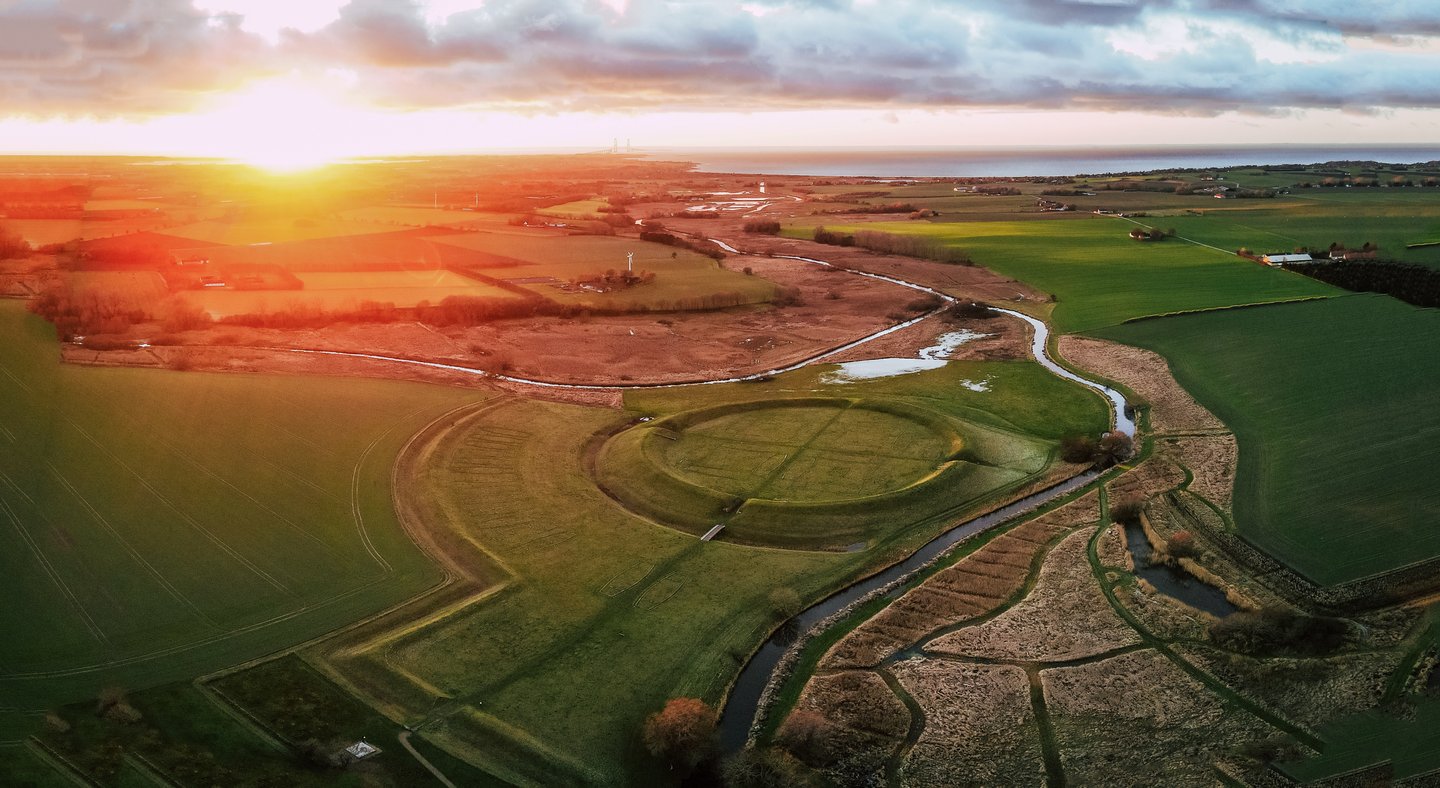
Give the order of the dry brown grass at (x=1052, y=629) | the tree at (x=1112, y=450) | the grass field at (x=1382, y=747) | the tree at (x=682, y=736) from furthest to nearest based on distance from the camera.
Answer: the tree at (x=1112, y=450), the dry brown grass at (x=1052, y=629), the tree at (x=682, y=736), the grass field at (x=1382, y=747)

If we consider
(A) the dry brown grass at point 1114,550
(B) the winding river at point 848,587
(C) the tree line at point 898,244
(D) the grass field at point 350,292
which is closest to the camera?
(B) the winding river at point 848,587

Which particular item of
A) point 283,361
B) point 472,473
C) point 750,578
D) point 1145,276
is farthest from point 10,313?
point 1145,276

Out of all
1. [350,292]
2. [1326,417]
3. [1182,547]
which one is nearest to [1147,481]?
[1182,547]

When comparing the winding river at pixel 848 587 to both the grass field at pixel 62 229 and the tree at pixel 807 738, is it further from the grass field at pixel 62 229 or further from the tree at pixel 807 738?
the grass field at pixel 62 229

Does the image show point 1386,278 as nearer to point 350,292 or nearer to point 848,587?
point 848,587

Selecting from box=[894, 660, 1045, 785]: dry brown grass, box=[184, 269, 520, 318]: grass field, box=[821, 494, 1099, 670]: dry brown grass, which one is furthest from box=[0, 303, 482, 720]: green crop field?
box=[184, 269, 520, 318]: grass field

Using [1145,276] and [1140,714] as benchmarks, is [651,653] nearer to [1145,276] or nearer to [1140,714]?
[1140,714]

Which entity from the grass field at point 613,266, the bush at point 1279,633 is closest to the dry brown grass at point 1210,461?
the bush at point 1279,633
